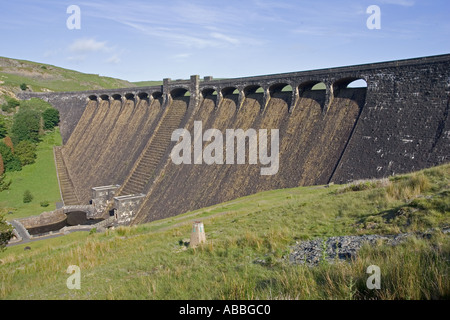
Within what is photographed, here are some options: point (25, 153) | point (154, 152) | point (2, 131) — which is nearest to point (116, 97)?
point (25, 153)

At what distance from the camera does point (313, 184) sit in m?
26.9

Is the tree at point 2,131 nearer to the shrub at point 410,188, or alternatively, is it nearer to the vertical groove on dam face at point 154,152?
the vertical groove on dam face at point 154,152

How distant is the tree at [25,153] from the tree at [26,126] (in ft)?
15.4

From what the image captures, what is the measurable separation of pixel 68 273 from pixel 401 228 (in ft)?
40.0

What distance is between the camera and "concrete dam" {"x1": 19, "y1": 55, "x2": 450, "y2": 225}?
902 inches

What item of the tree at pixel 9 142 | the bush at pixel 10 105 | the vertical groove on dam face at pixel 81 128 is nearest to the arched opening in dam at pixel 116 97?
the vertical groove on dam face at pixel 81 128

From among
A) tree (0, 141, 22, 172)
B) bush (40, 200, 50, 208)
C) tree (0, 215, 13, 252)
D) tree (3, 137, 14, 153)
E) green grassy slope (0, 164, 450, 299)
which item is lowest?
bush (40, 200, 50, 208)

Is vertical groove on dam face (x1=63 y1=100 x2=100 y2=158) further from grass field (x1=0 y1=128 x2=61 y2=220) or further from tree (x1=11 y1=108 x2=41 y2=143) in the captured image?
tree (x1=11 y1=108 x2=41 y2=143)

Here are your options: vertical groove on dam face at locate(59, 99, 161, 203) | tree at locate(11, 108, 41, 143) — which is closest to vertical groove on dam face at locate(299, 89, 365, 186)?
vertical groove on dam face at locate(59, 99, 161, 203)

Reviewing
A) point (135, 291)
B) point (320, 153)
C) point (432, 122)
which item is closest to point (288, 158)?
point (320, 153)

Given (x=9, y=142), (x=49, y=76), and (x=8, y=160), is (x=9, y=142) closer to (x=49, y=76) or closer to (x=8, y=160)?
(x=8, y=160)

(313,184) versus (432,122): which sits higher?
(432,122)

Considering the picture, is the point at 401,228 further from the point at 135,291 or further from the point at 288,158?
the point at 288,158

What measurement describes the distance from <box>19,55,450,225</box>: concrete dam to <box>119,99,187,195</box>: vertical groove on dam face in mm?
193
